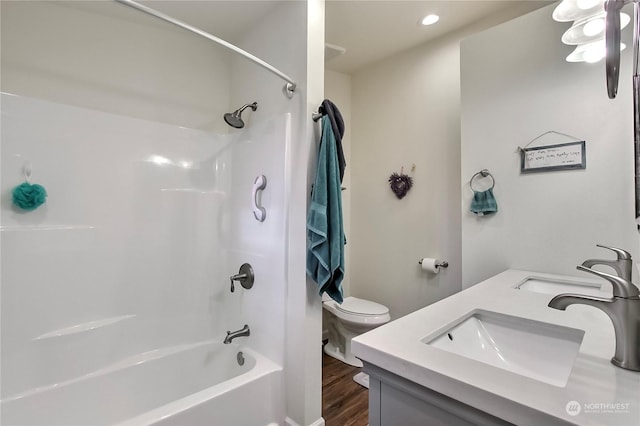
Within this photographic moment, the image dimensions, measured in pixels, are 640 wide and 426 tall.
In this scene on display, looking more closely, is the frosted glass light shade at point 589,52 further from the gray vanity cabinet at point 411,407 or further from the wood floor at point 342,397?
the wood floor at point 342,397

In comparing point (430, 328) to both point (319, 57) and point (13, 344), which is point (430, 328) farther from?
point (13, 344)

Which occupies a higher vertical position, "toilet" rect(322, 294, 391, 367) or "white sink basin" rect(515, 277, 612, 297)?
"white sink basin" rect(515, 277, 612, 297)

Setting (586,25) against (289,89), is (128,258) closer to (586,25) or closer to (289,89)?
(289,89)

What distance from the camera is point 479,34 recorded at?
1.96 metres

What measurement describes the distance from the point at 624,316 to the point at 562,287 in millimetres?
1019

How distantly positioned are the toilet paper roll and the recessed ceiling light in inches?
72.5

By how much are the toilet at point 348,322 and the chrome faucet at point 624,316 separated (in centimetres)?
165

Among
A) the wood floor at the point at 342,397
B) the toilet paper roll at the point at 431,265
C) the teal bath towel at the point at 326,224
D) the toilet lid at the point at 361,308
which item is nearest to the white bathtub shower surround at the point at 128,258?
the teal bath towel at the point at 326,224

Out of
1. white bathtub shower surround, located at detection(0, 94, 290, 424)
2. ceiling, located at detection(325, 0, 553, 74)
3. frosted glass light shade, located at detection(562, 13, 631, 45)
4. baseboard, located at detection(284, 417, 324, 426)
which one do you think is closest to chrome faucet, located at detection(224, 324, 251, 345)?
white bathtub shower surround, located at detection(0, 94, 290, 424)

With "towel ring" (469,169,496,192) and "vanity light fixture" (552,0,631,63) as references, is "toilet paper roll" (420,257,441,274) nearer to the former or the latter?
"towel ring" (469,169,496,192)

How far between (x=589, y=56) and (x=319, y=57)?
4.70 ft

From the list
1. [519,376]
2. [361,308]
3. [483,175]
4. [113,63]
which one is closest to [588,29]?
[483,175]

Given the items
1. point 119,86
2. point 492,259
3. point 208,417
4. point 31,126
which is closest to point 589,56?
point 492,259

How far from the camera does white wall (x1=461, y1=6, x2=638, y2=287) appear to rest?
1466 millimetres
